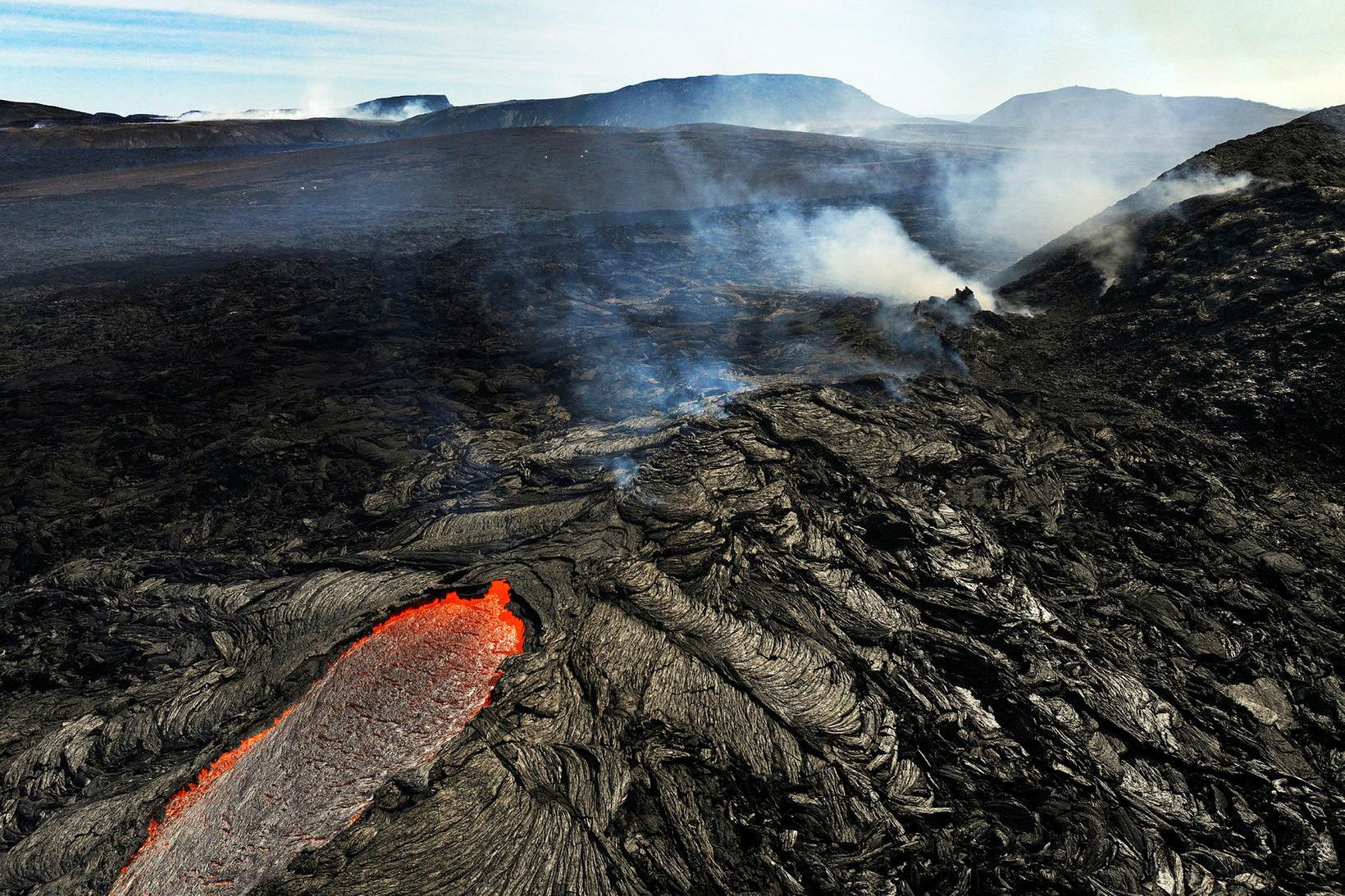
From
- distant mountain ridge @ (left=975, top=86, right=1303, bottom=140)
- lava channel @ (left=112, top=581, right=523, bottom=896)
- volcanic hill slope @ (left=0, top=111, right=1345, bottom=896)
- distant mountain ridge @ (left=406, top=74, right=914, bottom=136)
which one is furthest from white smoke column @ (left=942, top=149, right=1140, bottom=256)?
distant mountain ridge @ (left=406, top=74, right=914, bottom=136)

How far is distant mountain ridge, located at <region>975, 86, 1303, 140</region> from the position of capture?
68.9m

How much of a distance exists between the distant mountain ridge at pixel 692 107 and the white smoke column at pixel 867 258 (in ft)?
200

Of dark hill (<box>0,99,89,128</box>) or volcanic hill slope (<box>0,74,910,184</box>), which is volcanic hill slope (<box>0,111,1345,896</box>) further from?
dark hill (<box>0,99,89,128</box>)

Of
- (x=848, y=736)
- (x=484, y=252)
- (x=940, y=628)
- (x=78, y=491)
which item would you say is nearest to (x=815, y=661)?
(x=848, y=736)

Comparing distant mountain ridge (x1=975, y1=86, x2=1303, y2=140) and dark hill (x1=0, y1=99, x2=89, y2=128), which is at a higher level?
distant mountain ridge (x1=975, y1=86, x2=1303, y2=140)

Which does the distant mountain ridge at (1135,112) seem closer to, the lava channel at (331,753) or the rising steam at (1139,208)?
the rising steam at (1139,208)

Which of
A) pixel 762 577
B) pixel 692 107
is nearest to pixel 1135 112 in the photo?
pixel 692 107

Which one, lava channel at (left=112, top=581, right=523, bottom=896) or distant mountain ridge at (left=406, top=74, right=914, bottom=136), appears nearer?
lava channel at (left=112, top=581, right=523, bottom=896)

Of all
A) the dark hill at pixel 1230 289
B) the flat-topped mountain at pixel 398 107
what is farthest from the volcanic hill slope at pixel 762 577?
the flat-topped mountain at pixel 398 107

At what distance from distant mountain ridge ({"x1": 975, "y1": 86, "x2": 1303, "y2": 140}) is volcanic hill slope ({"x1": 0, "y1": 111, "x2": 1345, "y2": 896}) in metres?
68.0

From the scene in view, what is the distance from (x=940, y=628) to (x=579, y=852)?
14.4 feet

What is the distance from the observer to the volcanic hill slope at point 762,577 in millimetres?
5215

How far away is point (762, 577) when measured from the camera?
7.82m

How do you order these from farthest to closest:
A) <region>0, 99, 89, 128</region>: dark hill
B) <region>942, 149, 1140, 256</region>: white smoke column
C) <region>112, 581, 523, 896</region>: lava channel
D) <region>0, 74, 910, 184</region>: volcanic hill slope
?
<region>0, 99, 89, 128</region>: dark hill
<region>0, 74, 910, 184</region>: volcanic hill slope
<region>942, 149, 1140, 256</region>: white smoke column
<region>112, 581, 523, 896</region>: lava channel
